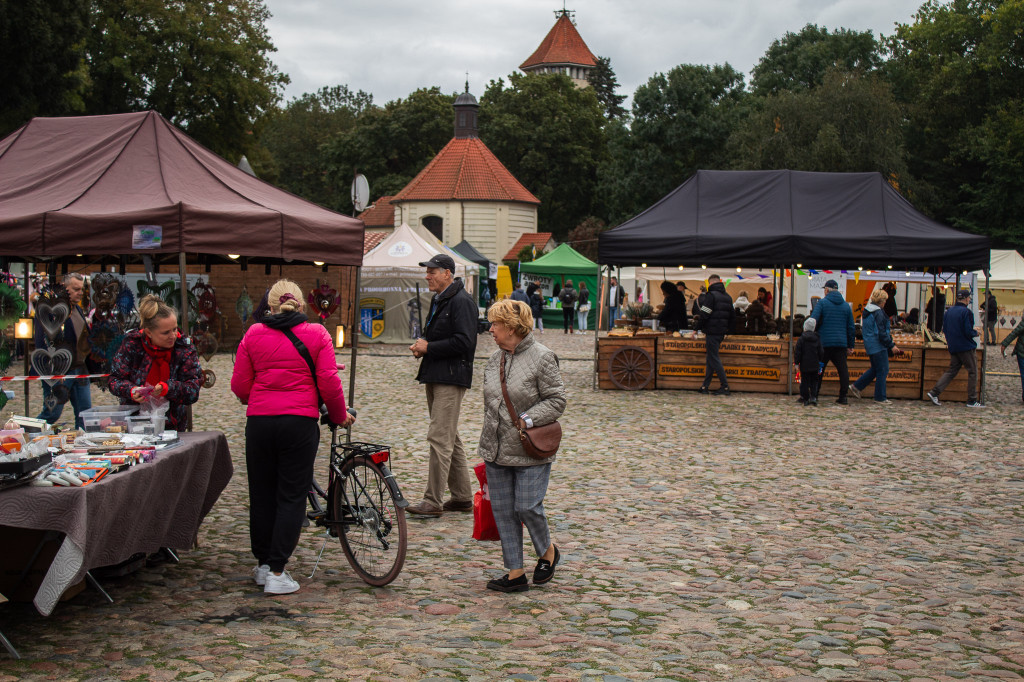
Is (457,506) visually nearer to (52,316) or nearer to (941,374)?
(52,316)

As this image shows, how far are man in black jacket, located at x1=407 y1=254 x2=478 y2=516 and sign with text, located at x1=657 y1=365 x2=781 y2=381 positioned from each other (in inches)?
392

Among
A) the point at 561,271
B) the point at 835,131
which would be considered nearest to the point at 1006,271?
the point at 835,131

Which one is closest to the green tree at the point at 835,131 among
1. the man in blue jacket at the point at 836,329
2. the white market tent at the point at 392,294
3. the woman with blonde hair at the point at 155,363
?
the white market tent at the point at 392,294

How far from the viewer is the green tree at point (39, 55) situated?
20250mm

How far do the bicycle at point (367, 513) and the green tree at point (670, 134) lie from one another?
50.5 meters

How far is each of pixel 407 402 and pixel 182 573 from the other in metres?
8.94

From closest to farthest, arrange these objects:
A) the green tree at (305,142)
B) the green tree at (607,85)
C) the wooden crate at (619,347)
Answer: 1. the wooden crate at (619,347)
2. the green tree at (305,142)
3. the green tree at (607,85)

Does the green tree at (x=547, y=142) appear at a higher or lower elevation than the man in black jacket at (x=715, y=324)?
higher

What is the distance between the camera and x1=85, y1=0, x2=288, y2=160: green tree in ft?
108

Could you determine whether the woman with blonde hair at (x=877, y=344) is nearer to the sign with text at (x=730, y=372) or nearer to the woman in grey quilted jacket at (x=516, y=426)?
the sign with text at (x=730, y=372)

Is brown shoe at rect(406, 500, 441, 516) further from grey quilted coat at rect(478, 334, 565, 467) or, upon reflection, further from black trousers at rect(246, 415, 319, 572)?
black trousers at rect(246, 415, 319, 572)

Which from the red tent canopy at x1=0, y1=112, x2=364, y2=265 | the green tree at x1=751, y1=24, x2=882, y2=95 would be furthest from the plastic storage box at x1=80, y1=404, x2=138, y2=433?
the green tree at x1=751, y1=24, x2=882, y2=95

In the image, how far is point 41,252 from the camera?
7.02m

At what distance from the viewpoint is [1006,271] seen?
35531 millimetres
